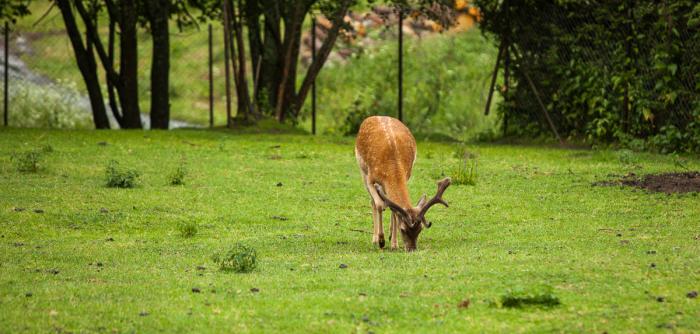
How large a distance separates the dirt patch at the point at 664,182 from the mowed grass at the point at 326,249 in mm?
353

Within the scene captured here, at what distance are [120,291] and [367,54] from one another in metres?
27.9

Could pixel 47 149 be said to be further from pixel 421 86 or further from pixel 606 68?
pixel 421 86

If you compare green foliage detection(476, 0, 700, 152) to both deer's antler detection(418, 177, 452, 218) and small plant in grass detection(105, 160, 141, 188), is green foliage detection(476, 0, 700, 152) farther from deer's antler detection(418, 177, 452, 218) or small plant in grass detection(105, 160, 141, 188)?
deer's antler detection(418, 177, 452, 218)

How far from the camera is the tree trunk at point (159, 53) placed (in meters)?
25.9

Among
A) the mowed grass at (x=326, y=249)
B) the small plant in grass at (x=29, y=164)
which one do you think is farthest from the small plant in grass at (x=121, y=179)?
the small plant in grass at (x=29, y=164)

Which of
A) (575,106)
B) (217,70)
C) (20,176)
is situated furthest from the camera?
(217,70)

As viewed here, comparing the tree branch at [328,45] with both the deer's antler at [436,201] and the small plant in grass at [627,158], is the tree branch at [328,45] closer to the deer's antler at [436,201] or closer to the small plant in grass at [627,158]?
the small plant in grass at [627,158]

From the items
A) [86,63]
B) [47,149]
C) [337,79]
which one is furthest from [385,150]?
[337,79]

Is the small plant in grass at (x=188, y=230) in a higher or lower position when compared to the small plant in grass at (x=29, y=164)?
lower

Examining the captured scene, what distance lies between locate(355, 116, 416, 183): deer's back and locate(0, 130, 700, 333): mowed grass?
2.50 feet

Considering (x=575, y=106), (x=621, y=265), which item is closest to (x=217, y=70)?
(x=575, y=106)

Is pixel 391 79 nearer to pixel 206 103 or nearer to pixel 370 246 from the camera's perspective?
pixel 206 103

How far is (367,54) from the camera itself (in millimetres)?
36750

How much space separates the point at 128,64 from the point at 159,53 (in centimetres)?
76
